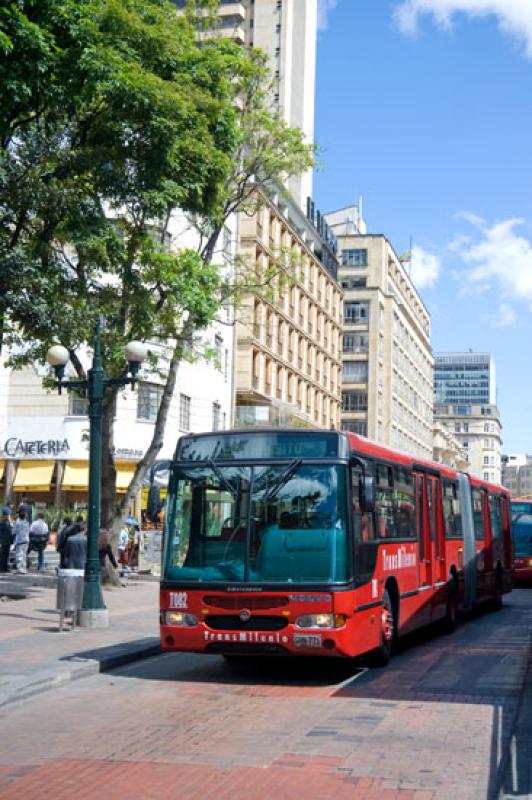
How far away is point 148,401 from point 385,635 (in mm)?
32158

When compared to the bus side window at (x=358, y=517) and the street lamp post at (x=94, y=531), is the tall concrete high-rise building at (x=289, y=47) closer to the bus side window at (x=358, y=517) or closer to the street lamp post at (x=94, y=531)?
the street lamp post at (x=94, y=531)

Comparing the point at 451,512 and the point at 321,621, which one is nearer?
the point at 321,621

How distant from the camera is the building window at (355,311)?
92.4 m

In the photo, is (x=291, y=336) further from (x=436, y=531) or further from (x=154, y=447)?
(x=436, y=531)

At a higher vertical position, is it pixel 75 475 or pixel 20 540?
pixel 75 475

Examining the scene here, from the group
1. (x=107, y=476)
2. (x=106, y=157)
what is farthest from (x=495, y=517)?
(x=106, y=157)

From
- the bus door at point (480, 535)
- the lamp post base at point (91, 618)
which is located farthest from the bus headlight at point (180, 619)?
the bus door at point (480, 535)

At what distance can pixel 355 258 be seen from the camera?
94562mm

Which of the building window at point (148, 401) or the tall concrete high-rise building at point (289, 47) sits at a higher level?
the tall concrete high-rise building at point (289, 47)

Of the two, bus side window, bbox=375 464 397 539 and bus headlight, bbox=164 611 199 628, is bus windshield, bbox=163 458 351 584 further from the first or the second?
bus side window, bbox=375 464 397 539

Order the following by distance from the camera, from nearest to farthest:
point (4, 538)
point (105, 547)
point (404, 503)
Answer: point (404, 503) < point (105, 547) < point (4, 538)

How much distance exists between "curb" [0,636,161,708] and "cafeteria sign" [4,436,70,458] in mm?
27905

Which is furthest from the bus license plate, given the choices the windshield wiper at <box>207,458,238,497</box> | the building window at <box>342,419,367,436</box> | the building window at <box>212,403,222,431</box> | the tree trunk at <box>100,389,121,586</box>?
the building window at <box>342,419,367,436</box>

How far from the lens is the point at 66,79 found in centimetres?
1497
